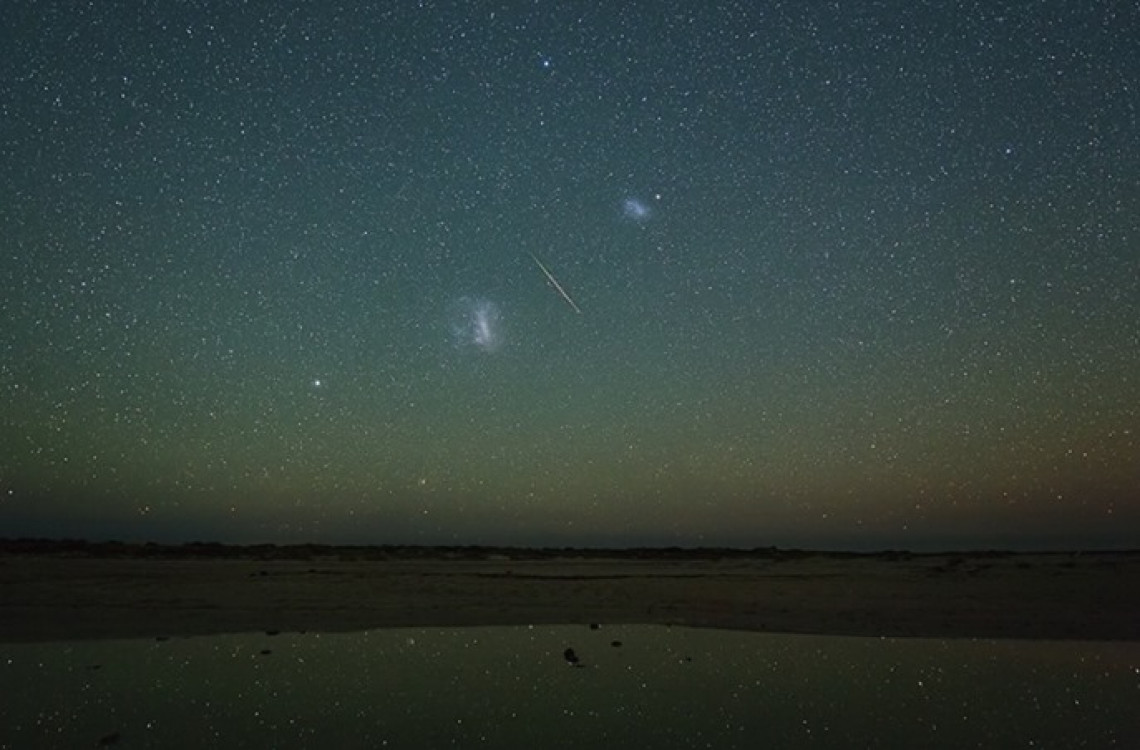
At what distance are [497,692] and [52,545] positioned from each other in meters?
54.4

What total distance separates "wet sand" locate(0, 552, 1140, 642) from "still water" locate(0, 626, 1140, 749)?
198 centimetres

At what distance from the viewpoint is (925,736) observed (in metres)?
6.68

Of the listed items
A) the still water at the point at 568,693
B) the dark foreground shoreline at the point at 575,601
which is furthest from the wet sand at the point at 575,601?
the still water at the point at 568,693

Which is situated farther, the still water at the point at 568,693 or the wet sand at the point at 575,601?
the wet sand at the point at 575,601

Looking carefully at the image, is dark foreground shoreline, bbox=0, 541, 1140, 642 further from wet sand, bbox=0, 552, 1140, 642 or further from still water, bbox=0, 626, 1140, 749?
still water, bbox=0, 626, 1140, 749

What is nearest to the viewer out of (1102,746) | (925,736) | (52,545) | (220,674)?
(1102,746)

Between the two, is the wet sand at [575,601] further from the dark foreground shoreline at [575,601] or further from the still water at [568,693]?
the still water at [568,693]

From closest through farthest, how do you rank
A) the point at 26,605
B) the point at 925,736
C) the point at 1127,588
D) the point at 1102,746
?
1. the point at 1102,746
2. the point at 925,736
3. the point at 26,605
4. the point at 1127,588

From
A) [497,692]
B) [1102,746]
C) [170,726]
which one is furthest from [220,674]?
[1102,746]

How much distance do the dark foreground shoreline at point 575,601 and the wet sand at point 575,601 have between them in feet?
0.12

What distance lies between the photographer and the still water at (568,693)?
662 cm

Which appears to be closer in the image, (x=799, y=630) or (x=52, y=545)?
(x=799, y=630)

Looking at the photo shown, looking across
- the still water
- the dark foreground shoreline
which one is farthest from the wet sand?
the still water

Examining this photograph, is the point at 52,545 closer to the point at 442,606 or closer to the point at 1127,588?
the point at 442,606
